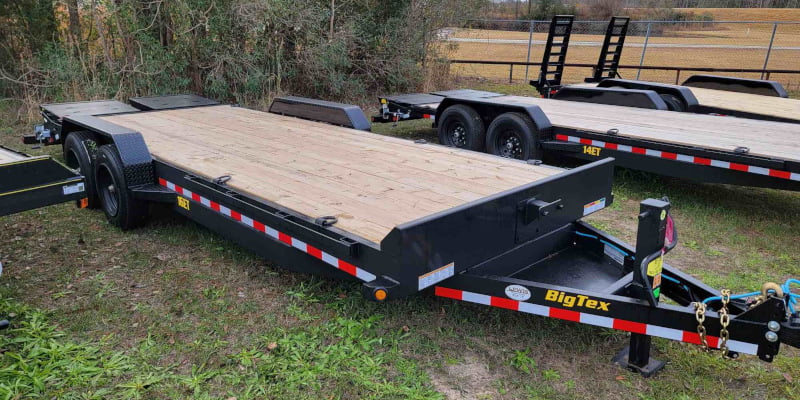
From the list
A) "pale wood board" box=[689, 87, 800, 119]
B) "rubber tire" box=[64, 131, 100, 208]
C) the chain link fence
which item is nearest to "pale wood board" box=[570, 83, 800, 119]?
"pale wood board" box=[689, 87, 800, 119]

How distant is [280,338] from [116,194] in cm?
213

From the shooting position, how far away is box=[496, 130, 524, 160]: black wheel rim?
6668 millimetres

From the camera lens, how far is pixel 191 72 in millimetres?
10766

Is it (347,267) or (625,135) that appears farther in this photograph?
(625,135)

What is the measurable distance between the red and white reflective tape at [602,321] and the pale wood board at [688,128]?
282 cm

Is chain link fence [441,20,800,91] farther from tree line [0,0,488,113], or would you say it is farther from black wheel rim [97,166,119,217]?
black wheel rim [97,166,119,217]

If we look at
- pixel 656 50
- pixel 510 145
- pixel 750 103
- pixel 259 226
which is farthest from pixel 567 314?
pixel 656 50

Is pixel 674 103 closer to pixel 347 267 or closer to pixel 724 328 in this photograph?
pixel 724 328

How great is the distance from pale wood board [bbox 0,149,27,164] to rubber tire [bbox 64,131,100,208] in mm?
837

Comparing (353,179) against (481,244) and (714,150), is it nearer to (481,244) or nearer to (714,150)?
(481,244)

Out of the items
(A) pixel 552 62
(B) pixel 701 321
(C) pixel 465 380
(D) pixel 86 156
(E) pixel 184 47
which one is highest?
(E) pixel 184 47

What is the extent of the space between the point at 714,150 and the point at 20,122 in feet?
32.2

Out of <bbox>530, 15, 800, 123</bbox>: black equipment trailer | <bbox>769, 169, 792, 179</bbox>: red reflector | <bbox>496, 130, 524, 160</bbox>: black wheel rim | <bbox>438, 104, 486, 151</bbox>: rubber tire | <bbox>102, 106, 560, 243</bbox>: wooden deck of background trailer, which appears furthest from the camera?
<bbox>530, 15, 800, 123</bbox>: black equipment trailer

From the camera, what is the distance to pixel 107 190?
4.98 m
